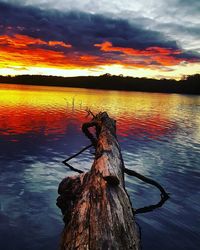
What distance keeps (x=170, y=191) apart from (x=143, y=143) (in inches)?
430

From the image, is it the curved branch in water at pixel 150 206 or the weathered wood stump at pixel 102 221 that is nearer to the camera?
the weathered wood stump at pixel 102 221

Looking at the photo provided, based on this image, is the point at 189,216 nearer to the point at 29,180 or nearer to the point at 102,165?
the point at 102,165

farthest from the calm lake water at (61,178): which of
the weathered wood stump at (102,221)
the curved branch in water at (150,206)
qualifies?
the weathered wood stump at (102,221)

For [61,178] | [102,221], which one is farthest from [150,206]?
[102,221]

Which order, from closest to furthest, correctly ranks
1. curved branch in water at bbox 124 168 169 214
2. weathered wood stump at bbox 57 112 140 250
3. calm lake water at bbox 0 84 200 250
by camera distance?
weathered wood stump at bbox 57 112 140 250, calm lake water at bbox 0 84 200 250, curved branch in water at bbox 124 168 169 214

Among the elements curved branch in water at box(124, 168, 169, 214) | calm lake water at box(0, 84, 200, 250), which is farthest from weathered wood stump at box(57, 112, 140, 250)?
curved branch in water at box(124, 168, 169, 214)

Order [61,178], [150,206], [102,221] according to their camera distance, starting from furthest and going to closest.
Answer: [61,178] → [150,206] → [102,221]

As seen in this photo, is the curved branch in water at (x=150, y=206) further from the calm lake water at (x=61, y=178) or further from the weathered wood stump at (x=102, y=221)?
the weathered wood stump at (x=102, y=221)

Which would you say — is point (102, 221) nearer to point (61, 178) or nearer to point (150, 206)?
point (150, 206)

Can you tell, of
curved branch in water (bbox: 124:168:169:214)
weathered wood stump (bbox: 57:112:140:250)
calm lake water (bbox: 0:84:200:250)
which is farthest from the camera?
curved branch in water (bbox: 124:168:169:214)

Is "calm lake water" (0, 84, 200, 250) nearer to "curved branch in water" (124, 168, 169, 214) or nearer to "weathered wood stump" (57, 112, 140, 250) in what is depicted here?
"curved branch in water" (124, 168, 169, 214)

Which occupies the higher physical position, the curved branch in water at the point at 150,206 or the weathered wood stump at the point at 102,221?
the weathered wood stump at the point at 102,221

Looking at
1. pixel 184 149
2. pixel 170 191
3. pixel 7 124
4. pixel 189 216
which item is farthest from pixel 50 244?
pixel 7 124

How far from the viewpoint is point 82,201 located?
18.1 feet
